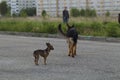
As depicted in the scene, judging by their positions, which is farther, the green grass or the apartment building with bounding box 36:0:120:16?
the apartment building with bounding box 36:0:120:16

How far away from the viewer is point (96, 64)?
13008mm

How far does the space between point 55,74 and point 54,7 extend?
100 meters

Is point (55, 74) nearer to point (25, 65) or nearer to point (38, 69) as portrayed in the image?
point (38, 69)

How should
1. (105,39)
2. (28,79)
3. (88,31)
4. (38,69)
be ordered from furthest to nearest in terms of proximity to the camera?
(88,31), (105,39), (38,69), (28,79)

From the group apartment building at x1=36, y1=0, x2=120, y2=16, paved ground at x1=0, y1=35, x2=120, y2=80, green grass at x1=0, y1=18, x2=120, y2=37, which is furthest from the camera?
apartment building at x1=36, y1=0, x2=120, y2=16

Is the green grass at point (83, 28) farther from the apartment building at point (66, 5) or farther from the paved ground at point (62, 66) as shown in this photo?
the apartment building at point (66, 5)

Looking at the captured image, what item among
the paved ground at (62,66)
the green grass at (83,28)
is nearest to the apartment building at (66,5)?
the green grass at (83,28)

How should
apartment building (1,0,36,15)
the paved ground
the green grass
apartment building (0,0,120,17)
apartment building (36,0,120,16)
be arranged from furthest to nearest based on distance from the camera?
1. apartment building (1,0,36,15)
2. apartment building (0,0,120,17)
3. apartment building (36,0,120,16)
4. the green grass
5. the paved ground

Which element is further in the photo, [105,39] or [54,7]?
[54,7]

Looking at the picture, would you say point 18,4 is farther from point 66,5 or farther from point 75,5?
point 75,5

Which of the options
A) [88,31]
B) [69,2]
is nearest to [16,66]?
[88,31]

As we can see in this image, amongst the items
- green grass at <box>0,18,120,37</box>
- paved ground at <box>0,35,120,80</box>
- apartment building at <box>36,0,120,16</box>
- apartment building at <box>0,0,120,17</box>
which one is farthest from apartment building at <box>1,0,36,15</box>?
paved ground at <box>0,35,120,80</box>

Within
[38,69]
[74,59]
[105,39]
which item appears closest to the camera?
[38,69]

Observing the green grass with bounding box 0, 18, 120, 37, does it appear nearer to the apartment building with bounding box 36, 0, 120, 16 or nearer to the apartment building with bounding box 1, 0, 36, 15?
the apartment building with bounding box 36, 0, 120, 16
